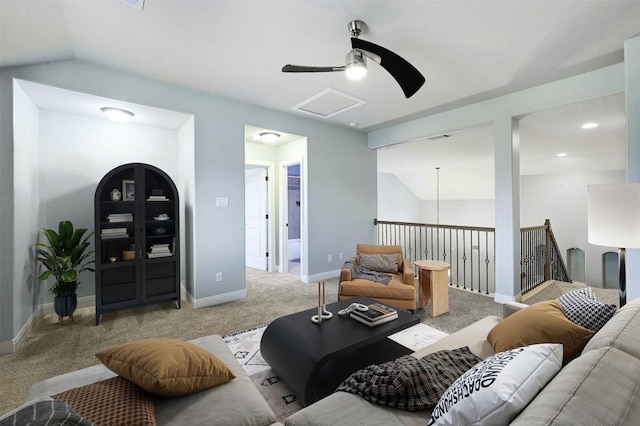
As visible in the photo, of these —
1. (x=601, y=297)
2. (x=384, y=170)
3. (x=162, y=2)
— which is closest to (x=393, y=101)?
(x=162, y=2)

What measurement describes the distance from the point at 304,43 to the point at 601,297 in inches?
185

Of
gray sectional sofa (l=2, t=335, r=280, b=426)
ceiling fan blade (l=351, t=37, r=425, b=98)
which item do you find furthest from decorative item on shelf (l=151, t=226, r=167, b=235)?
ceiling fan blade (l=351, t=37, r=425, b=98)

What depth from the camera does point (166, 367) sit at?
44.7 inches

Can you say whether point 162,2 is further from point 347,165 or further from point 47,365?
point 347,165

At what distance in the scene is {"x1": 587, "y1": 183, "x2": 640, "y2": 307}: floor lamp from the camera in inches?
63.2

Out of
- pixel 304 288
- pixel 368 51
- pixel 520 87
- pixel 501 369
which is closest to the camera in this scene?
pixel 501 369

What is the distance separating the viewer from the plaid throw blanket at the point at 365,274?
3.19m

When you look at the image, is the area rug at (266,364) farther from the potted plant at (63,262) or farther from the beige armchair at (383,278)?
the potted plant at (63,262)

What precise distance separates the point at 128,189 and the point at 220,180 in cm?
109

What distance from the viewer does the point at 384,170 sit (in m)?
8.84

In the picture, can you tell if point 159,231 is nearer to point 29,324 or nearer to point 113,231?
point 113,231

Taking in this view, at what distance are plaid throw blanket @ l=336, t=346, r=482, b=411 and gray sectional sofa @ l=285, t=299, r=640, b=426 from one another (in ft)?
0.10

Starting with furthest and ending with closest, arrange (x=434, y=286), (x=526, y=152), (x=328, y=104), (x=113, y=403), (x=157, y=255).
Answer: (x=526, y=152), (x=328, y=104), (x=157, y=255), (x=434, y=286), (x=113, y=403)

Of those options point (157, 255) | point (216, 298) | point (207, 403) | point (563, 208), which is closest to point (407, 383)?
point (207, 403)
